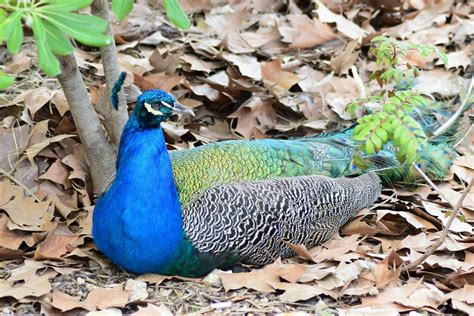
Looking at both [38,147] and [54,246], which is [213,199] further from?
[38,147]

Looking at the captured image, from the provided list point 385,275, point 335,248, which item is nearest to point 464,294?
point 385,275

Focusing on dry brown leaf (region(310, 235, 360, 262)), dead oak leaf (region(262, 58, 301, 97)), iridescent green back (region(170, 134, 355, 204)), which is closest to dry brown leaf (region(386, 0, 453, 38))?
dead oak leaf (region(262, 58, 301, 97))

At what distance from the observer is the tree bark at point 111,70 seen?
12.1ft

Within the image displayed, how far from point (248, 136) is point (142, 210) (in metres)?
1.40

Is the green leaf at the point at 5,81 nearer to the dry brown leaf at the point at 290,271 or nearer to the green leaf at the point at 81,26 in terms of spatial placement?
the green leaf at the point at 81,26

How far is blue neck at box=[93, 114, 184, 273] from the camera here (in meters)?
3.34

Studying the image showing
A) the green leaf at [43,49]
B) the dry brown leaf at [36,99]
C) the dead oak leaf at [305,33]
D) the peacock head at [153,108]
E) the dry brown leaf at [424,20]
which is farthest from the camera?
the dry brown leaf at [424,20]

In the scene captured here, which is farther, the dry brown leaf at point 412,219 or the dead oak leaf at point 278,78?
the dead oak leaf at point 278,78

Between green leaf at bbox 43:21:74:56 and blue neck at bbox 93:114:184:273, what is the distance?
0.81 m

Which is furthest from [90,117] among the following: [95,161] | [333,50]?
[333,50]

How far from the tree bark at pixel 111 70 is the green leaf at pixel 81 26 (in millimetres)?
1009

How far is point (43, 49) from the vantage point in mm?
2545

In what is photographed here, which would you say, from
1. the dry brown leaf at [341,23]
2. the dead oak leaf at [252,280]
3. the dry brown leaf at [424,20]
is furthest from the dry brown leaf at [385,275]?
the dry brown leaf at [424,20]

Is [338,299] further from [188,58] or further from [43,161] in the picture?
[188,58]
